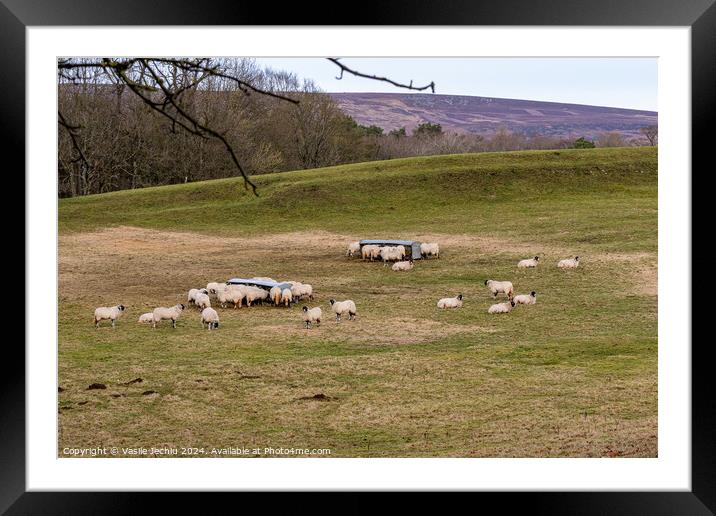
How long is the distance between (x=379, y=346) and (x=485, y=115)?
41.1 metres

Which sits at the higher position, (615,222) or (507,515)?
(615,222)

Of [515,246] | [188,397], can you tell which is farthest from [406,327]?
[515,246]

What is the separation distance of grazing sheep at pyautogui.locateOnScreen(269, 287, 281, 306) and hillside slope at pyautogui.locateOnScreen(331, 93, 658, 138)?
3181cm

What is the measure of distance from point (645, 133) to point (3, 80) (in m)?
47.9

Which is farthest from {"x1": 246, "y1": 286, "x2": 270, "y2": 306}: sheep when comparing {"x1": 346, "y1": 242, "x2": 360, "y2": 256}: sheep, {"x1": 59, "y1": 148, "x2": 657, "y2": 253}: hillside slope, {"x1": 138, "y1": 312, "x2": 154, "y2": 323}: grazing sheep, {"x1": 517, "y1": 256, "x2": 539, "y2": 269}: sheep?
{"x1": 59, "y1": 148, "x2": 657, "y2": 253}: hillside slope

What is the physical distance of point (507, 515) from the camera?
183 inches

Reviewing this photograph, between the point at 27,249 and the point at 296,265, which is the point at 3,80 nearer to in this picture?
the point at 27,249

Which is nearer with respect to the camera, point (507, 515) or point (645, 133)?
point (507, 515)

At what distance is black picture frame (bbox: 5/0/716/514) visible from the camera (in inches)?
178

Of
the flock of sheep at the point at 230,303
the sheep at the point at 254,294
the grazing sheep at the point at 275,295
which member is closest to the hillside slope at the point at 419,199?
the flock of sheep at the point at 230,303
